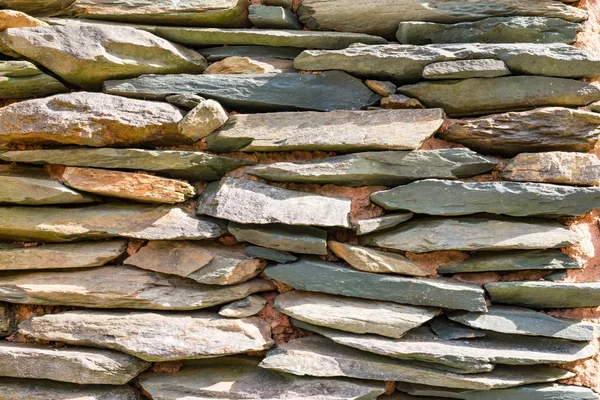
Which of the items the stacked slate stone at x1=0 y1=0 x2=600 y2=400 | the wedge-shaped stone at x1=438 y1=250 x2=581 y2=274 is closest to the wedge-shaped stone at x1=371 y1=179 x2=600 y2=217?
the stacked slate stone at x1=0 y1=0 x2=600 y2=400

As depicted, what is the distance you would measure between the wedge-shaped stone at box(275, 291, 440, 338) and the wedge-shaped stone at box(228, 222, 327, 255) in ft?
0.70

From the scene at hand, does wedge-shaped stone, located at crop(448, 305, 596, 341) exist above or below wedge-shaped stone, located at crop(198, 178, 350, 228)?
below

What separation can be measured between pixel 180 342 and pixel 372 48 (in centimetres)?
149

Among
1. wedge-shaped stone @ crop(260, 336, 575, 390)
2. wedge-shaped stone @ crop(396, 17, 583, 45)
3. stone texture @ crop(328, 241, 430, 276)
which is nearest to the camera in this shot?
wedge-shaped stone @ crop(260, 336, 575, 390)

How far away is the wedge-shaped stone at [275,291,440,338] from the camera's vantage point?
79.6 inches

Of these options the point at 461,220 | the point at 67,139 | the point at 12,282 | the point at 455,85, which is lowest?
the point at 12,282

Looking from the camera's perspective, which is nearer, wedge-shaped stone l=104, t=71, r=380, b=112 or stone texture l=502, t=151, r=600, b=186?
stone texture l=502, t=151, r=600, b=186

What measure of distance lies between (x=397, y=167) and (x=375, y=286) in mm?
500

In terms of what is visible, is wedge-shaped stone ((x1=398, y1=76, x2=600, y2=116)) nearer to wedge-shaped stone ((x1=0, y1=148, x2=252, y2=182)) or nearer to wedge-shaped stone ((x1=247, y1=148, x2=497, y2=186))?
wedge-shaped stone ((x1=247, y1=148, x2=497, y2=186))

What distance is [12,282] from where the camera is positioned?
7.36 feet

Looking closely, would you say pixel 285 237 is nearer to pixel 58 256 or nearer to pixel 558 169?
pixel 58 256

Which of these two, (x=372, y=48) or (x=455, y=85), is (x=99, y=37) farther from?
(x=455, y=85)

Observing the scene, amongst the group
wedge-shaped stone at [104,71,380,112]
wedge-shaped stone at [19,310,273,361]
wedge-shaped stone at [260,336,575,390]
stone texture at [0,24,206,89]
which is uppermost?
stone texture at [0,24,206,89]

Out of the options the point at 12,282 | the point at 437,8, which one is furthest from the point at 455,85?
the point at 12,282
